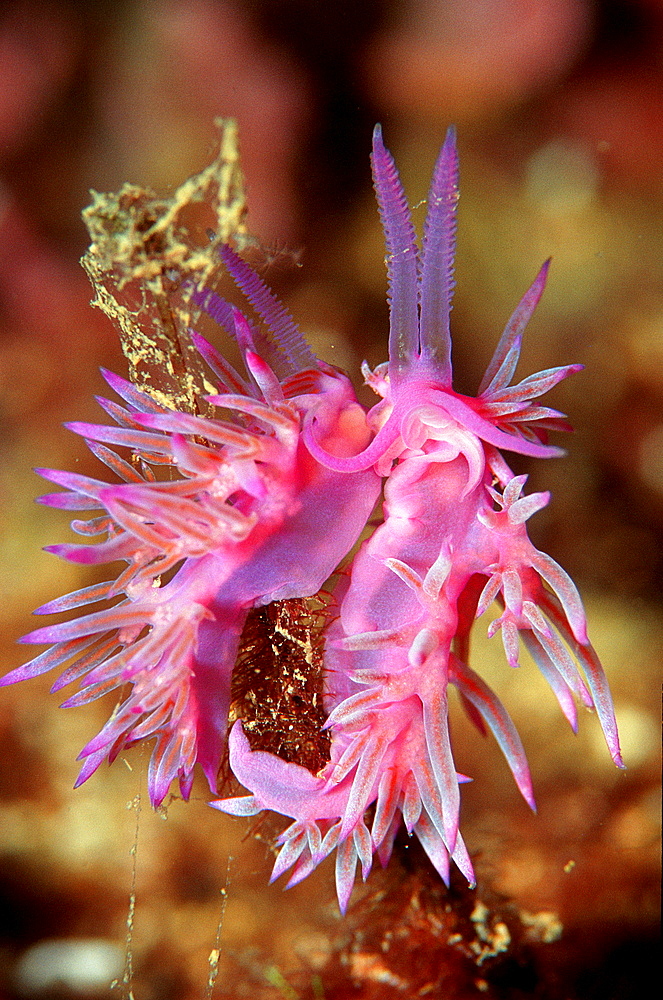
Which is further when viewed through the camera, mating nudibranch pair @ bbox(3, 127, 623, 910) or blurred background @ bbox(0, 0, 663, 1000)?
blurred background @ bbox(0, 0, 663, 1000)

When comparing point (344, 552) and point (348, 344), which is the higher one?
point (348, 344)

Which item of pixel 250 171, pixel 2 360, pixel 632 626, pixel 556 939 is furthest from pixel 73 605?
pixel 556 939

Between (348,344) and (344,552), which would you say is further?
(348,344)

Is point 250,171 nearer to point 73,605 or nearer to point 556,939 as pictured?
point 73,605

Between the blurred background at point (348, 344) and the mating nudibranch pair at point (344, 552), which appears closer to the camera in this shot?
the mating nudibranch pair at point (344, 552)
